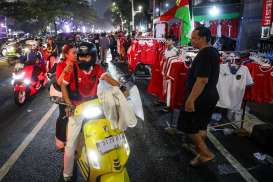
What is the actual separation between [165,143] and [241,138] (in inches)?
63.3

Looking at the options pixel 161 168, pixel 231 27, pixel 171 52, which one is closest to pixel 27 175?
pixel 161 168

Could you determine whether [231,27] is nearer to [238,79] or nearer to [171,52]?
[171,52]

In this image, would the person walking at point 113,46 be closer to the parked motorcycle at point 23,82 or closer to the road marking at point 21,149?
the parked motorcycle at point 23,82

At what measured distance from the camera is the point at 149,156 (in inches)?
208

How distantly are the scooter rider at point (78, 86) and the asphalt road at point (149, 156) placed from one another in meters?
0.92

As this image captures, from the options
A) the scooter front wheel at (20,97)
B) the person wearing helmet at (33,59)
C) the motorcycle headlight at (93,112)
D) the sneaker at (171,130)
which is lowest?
the sneaker at (171,130)

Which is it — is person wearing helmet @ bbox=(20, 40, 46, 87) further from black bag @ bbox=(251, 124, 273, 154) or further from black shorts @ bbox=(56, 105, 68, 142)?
black bag @ bbox=(251, 124, 273, 154)

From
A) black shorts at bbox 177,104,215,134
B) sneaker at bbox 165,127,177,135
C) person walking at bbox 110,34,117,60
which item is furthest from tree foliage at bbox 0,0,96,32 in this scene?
black shorts at bbox 177,104,215,134

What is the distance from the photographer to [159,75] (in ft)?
24.1

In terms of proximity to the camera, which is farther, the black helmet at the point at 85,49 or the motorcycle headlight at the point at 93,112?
the black helmet at the point at 85,49

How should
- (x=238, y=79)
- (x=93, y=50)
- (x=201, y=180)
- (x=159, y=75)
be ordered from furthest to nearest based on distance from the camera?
(x=159, y=75) < (x=238, y=79) < (x=201, y=180) < (x=93, y=50)

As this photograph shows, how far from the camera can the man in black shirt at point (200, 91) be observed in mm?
4195

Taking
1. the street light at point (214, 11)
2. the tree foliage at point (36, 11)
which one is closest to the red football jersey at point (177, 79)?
the street light at point (214, 11)

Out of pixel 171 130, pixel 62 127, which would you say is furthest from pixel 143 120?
pixel 171 130
